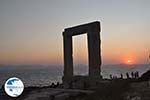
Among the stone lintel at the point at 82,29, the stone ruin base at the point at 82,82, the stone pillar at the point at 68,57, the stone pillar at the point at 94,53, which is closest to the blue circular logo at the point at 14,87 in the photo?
the stone ruin base at the point at 82,82

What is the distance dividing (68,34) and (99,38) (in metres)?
4.03

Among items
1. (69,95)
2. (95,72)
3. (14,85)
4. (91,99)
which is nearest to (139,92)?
(91,99)

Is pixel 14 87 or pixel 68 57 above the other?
pixel 68 57

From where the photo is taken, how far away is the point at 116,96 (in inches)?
733

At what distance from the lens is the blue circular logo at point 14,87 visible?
12.5 metres

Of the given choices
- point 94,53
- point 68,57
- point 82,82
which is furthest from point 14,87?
point 68,57

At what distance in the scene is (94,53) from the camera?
95.0ft

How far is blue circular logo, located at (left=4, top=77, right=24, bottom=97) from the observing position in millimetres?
12539

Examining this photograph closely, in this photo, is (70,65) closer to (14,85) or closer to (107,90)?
(107,90)

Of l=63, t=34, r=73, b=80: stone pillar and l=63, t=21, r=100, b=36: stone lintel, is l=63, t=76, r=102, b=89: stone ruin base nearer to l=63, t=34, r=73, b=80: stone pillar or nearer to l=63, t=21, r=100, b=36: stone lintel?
l=63, t=34, r=73, b=80: stone pillar

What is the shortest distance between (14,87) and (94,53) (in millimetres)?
16764

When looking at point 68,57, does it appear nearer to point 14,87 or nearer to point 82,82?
point 82,82

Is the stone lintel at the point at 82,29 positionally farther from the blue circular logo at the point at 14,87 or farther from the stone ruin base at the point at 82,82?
the blue circular logo at the point at 14,87

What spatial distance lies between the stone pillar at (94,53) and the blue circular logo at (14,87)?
16581mm
